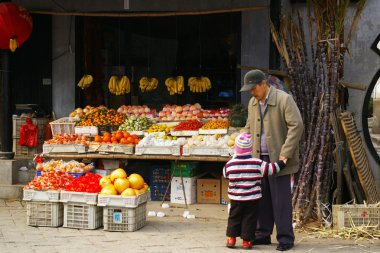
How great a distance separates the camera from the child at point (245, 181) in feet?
24.5

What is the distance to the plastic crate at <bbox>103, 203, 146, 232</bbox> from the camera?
28.7 feet

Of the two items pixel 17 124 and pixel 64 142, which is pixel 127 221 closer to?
pixel 64 142

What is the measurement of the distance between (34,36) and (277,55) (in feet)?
18.3

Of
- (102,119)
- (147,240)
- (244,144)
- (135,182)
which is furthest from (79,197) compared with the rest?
(102,119)

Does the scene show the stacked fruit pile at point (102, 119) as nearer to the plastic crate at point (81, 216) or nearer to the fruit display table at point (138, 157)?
the fruit display table at point (138, 157)

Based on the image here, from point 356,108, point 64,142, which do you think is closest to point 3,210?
point 64,142

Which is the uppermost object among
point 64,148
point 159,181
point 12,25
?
point 12,25

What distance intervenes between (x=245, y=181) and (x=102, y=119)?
5.23 meters

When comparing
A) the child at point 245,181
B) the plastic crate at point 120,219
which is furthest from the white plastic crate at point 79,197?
the child at point 245,181

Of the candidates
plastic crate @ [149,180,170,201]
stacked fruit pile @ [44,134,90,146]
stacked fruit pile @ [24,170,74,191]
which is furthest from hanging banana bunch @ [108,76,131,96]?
stacked fruit pile @ [24,170,74,191]

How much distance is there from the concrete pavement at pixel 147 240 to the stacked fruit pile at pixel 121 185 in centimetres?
56

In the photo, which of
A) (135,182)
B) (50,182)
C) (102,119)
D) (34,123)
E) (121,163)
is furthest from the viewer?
(34,123)

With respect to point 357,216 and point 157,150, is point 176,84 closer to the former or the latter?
point 157,150

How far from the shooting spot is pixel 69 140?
1138cm
